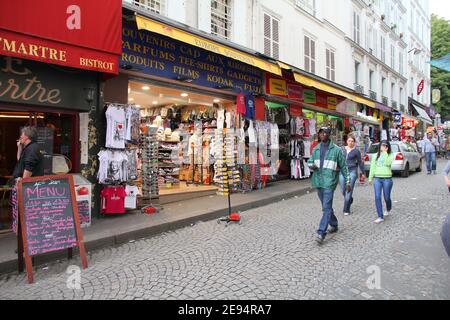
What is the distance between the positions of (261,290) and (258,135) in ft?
27.5

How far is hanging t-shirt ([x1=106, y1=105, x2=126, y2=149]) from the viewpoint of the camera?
7.76m

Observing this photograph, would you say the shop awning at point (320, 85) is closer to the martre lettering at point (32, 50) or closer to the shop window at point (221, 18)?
the shop window at point (221, 18)

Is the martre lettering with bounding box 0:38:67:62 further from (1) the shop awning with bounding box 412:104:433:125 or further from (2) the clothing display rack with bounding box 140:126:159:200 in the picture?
(1) the shop awning with bounding box 412:104:433:125

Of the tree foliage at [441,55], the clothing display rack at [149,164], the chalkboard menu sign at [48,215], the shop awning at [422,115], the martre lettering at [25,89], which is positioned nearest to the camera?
the chalkboard menu sign at [48,215]

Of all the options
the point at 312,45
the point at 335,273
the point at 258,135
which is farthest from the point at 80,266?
the point at 312,45

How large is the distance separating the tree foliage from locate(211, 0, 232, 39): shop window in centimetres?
3903

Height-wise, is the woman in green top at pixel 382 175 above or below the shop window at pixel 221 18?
below

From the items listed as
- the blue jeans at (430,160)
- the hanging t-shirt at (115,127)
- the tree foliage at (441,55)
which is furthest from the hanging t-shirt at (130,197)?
the tree foliage at (441,55)

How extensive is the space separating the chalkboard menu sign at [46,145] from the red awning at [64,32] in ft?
4.73

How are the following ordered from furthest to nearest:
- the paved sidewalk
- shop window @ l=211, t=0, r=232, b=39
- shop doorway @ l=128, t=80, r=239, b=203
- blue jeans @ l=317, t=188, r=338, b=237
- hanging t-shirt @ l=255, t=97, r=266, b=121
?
hanging t-shirt @ l=255, t=97, r=266, b=121 < shop window @ l=211, t=0, r=232, b=39 < shop doorway @ l=128, t=80, r=239, b=203 < blue jeans @ l=317, t=188, r=338, b=237 < the paved sidewalk

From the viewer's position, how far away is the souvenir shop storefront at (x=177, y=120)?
26.5ft

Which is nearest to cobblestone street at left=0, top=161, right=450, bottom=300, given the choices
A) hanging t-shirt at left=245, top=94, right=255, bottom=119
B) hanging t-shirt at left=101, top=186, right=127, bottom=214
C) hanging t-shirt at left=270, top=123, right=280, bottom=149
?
hanging t-shirt at left=101, top=186, right=127, bottom=214

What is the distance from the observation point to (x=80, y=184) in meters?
6.96

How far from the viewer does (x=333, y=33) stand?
61.2ft
